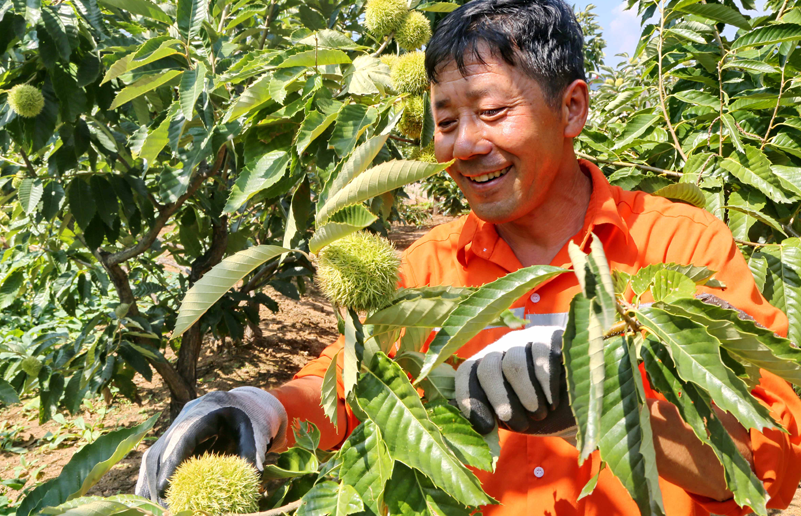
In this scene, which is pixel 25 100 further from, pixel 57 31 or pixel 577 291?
pixel 577 291

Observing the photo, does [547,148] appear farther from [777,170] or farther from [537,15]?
[777,170]

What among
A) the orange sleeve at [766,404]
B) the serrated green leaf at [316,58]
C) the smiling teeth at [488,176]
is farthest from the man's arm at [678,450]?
the serrated green leaf at [316,58]

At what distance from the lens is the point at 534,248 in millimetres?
1509

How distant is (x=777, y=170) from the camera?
1.72m

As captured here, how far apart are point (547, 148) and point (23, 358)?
103 inches

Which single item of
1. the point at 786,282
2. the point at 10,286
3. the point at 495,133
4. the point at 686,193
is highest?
the point at 495,133

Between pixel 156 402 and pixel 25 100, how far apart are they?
2.53 meters

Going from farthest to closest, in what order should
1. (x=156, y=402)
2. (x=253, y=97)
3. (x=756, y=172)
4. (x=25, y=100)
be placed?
(x=156, y=402), (x=25, y=100), (x=756, y=172), (x=253, y=97)

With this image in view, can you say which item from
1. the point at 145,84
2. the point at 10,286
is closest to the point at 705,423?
the point at 145,84

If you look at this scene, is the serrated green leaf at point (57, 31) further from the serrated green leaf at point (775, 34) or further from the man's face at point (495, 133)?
the serrated green leaf at point (775, 34)

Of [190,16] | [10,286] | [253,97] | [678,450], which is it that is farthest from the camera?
[10,286]

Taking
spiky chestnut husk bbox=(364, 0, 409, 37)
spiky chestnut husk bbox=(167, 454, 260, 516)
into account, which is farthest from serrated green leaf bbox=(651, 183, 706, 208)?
spiky chestnut husk bbox=(167, 454, 260, 516)

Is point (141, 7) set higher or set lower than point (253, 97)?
higher

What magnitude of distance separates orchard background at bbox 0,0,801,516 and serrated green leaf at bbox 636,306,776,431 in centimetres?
41
